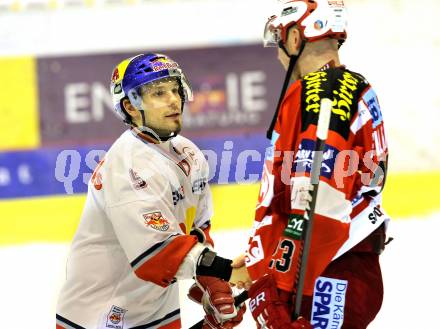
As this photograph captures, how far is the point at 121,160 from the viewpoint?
267 cm

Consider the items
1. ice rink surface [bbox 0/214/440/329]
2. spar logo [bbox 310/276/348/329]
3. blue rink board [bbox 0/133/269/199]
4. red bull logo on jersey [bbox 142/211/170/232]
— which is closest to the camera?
spar logo [bbox 310/276/348/329]

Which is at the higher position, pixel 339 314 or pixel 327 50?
pixel 327 50

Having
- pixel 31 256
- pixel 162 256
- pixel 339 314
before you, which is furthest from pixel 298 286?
pixel 31 256

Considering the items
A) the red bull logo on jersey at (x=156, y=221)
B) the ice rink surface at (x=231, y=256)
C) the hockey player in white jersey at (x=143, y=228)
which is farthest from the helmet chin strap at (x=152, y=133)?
the ice rink surface at (x=231, y=256)

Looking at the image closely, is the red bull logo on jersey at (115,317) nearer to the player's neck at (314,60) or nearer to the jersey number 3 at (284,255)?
the jersey number 3 at (284,255)

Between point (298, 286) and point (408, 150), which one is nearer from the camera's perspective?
point (298, 286)

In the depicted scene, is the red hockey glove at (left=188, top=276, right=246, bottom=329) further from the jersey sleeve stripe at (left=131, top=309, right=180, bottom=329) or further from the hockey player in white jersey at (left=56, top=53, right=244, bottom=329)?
the jersey sleeve stripe at (left=131, top=309, right=180, bottom=329)

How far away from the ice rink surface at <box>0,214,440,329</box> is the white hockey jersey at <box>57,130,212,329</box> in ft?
3.98

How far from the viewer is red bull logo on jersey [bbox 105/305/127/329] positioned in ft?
9.05

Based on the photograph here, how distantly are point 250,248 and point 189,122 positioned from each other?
14.7ft

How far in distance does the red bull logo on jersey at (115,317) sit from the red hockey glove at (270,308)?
0.48 m

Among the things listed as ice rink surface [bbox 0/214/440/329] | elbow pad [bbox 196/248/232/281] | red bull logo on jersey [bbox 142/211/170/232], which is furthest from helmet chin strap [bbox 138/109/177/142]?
ice rink surface [bbox 0/214/440/329]

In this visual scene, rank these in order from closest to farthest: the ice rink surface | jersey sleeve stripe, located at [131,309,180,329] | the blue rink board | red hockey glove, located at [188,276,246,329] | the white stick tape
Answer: the white stick tape < red hockey glove, located at [188,276,246,329] < jersey sleeve stripe, located at [131,309,180,329] < the ice rink surface < the blue rink board

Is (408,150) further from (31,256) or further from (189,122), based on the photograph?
(31,256)
